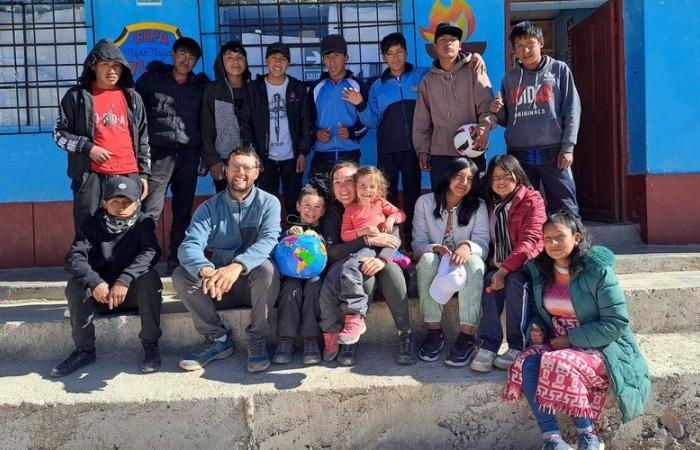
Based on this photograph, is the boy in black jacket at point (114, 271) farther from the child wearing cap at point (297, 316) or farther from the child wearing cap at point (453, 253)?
the child wearing cap at point (453, 253)

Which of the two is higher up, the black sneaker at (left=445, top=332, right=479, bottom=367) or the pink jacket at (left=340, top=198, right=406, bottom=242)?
the pink jacket at (left=340, top=198, right=406, bottom=242)

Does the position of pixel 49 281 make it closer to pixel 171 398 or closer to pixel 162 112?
pixel 162 112

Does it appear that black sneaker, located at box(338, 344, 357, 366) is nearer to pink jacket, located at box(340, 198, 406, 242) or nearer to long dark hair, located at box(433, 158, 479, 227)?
pink jacket, located at box(340, 198, 406, 242)

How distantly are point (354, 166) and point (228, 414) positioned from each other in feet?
5.95

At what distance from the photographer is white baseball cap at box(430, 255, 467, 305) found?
371 centimetres

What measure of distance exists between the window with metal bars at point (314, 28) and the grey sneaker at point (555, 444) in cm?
391

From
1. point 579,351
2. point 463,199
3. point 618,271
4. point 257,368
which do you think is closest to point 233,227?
point 257,368

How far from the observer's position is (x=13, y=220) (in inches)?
227

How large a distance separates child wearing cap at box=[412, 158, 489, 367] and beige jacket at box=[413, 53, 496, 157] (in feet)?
2.12

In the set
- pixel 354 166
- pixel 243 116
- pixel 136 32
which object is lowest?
pixel 354 166

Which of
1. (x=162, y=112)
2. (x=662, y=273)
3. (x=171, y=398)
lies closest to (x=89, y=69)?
(x=162, y=112)

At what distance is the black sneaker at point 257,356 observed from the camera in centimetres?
368

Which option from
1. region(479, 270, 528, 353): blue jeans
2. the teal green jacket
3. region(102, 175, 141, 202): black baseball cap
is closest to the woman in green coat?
the teal green jacket

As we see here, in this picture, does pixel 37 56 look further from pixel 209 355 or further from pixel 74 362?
pixel 209 355
